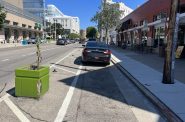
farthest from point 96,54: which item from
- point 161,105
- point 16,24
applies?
point 16,24

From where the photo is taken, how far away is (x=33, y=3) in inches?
5630

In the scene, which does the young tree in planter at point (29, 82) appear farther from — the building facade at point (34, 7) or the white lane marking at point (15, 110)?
the building facade at point (34, 7)

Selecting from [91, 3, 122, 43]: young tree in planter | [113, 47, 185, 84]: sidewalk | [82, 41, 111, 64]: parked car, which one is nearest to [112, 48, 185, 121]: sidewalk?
[113, 47, 185, 84]: sidewalk

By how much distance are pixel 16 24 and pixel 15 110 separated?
291 feet

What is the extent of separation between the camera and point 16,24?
93375 millimetres

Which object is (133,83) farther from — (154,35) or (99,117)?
(154,35)

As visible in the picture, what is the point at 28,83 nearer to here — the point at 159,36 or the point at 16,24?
the point at 159,36

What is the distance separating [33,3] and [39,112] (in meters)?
140

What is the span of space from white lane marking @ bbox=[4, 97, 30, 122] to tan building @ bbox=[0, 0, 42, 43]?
66527 millimetres

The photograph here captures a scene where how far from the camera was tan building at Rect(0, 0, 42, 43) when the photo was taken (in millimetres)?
80037

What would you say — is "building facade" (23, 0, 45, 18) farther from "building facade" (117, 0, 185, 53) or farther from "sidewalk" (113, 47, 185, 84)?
"sidewalk" (113, 47, 185, 84)

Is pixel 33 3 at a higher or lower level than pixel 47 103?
higher

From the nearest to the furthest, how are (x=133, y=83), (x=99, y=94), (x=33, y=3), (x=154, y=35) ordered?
(x=99, y=94) → (x=133, y=83) → (x=154, y=35) → (x=33, y=3)

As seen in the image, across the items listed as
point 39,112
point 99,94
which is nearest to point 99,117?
point 39,112
